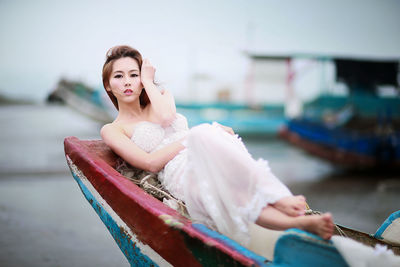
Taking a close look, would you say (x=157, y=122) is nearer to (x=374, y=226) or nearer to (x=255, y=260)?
(x=255, y=260)

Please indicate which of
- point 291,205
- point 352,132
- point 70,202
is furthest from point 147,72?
point 352,132

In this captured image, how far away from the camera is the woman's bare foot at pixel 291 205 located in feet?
3.12

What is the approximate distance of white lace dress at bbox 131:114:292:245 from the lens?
3.25 feet

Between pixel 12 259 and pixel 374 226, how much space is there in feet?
9.24

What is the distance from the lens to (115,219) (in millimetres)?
1329

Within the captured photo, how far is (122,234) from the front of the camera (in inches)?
51.7

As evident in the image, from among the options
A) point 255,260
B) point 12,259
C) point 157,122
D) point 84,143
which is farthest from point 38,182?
point 255,260

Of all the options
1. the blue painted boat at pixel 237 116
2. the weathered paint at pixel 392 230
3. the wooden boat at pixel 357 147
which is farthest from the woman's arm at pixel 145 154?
the blue painted boat at pixel 237 116

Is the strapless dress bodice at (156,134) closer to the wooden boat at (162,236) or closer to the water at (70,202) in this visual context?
the wooden boat at (162,236)

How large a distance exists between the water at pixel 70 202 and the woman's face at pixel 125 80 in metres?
1.17

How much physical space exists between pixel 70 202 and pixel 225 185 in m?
2.91

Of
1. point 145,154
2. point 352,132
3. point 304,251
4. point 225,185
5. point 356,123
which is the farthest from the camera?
point 356,123

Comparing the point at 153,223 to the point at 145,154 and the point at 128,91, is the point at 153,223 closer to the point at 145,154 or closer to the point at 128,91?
the point at 145,154

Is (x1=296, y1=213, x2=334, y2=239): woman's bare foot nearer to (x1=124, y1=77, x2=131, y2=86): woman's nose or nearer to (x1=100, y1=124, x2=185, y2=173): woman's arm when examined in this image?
(x1=100, y1=124, x2=185, y2=173): woman's arm
